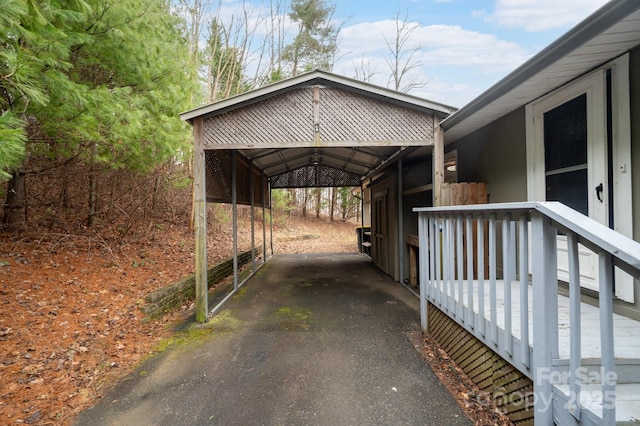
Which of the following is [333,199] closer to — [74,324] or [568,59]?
[74,324]

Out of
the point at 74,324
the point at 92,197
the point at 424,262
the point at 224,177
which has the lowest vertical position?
the point at 74,324

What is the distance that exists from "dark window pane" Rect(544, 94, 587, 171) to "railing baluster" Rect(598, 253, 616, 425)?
2.31 m

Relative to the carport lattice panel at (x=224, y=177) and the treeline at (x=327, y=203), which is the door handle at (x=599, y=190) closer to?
the carport lattice panel at (x=224, y=177)

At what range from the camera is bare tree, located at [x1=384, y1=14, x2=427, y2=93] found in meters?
14.1

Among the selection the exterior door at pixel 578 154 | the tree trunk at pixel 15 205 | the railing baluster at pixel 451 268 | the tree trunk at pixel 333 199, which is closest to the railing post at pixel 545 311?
the railing baluster at pixel 451 268

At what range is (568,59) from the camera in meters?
2.32

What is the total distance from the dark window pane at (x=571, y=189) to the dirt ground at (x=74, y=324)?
2.09m

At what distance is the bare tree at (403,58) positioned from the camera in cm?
1411

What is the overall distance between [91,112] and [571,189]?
5.48m

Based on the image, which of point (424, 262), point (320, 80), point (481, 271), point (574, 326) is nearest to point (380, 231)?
point (424, 262)

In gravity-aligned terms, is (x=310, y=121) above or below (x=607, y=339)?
above

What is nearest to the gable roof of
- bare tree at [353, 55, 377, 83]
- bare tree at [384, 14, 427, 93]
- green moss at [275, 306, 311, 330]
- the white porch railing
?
the white porch railing

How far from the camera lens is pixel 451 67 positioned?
48.0ft

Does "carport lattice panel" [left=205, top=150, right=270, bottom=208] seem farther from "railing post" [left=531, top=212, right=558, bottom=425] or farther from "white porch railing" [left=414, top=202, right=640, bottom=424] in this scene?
"railing post" [left=531, top=212, right=558, bottom=425]
